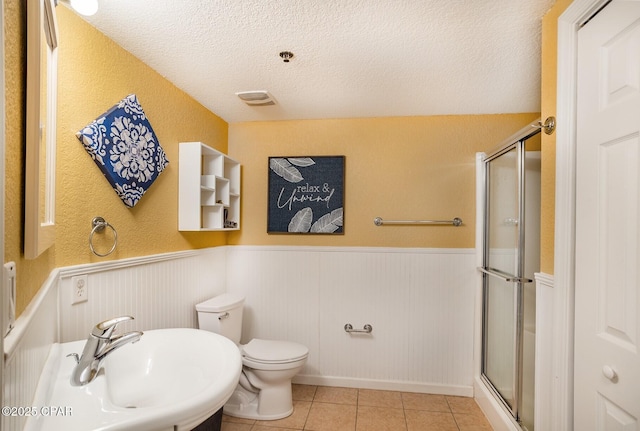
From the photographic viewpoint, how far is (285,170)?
2.84m

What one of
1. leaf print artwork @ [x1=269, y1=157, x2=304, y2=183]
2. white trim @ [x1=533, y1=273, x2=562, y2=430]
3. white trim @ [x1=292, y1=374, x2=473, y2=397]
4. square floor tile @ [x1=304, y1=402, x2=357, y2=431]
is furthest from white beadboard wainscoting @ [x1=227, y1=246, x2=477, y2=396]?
white trim @ [x1=533, y1=273, x2=562, y2=430]

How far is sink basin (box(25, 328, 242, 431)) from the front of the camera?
81 cm

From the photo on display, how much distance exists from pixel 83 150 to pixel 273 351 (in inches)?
65.2

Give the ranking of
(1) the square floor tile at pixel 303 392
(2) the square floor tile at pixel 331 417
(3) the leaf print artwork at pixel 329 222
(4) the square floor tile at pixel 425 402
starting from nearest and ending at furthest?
(2) the square floor tile at pixel 331 417
(4) the square floor tile at pixel 425 402
(1) the square floor tile at pixel 303 392
(3) the leaf print artwork at pixel 329 222

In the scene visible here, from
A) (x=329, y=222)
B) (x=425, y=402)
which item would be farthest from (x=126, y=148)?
(x=425, y=402)

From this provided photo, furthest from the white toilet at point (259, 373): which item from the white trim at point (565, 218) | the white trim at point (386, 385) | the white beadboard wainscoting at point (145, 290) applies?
the white trim at point (565, 218)

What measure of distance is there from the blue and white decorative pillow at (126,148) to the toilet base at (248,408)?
149cm

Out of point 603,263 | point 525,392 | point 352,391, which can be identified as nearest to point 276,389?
point 352,391

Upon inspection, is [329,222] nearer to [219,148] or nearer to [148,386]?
[219,148]

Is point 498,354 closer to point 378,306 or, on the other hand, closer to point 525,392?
point 525,392

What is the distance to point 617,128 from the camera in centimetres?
107

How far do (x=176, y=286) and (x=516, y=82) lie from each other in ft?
8.13

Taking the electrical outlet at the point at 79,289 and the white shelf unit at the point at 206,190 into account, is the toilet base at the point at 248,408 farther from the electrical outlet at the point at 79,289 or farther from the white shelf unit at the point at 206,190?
the electrical outlet at the point at 79,289

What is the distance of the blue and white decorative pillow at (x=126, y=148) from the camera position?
155cm
